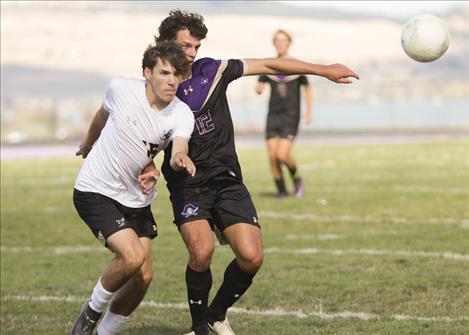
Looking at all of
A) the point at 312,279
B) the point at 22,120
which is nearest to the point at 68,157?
the point at 22,120

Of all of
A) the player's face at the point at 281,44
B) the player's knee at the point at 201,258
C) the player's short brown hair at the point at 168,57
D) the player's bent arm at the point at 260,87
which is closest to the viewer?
the player's short brown hair at the point at 168,57

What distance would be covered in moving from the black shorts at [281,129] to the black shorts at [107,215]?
9.27 metres

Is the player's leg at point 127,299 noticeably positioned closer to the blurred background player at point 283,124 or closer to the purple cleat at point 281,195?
the blurred background player at point 283,124

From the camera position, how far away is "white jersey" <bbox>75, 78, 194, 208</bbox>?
6562 millimetres

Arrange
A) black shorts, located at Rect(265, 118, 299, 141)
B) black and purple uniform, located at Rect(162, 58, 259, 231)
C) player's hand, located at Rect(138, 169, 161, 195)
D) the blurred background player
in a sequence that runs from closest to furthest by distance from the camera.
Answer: player's hand, located at Rect(138, 169, 161, 195)
black and purple uniform, located at Rect(162, 58, 259, 231)
the blurred background player
black shorts, located at Rect(265, 118, 299, 141)

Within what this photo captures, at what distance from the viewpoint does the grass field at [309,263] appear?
7480mm

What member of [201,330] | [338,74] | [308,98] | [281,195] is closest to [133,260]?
[201,330]

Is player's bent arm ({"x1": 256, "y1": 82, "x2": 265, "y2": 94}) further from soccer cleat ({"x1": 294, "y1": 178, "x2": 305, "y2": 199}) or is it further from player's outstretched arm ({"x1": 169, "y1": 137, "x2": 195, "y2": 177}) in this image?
player's outstretched arm ({"x1": 169, "y1": 137, "x2": 195, "y2": 177})

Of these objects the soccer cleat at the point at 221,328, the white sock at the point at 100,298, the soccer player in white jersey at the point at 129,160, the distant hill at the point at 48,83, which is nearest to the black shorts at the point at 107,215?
the soccer player in white jersey at the point at 129,160

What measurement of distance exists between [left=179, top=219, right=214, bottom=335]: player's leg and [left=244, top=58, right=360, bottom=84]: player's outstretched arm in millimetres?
1081

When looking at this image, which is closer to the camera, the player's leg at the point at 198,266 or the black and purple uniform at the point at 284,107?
the player's leg at the point at 198,266

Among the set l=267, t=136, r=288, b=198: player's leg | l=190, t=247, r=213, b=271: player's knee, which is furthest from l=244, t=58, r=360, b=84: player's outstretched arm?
l=267, t=136, r=288, b=198: player's leg

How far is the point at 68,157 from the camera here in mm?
31156

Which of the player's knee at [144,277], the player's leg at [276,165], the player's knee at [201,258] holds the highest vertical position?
the player's knee at [201,258]
